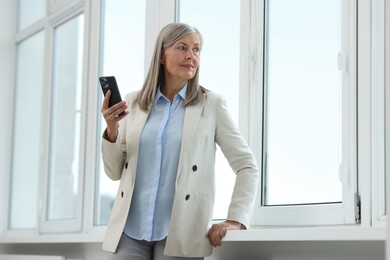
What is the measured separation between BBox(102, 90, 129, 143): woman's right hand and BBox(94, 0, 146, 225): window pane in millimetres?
1317

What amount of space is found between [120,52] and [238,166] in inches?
71.6

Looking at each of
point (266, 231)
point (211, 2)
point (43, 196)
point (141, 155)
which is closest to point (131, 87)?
point (211, 2)

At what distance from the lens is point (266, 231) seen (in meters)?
2.49

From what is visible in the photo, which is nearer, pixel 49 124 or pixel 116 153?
pixel 116 153

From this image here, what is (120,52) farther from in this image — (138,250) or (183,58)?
(138,250)

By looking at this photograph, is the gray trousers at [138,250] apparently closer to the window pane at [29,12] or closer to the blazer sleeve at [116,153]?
the blazer sleeve at [116,153]

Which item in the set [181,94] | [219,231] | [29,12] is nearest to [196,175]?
[219,231]

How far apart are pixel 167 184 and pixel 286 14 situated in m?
0.98

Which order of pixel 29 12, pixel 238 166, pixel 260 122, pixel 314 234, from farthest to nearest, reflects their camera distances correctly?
pixel 29 12 < pixel 260 122 < pixel 238 166 < pixel 314 234

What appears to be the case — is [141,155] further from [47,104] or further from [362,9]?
[47,104]

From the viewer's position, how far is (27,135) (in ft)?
17.1

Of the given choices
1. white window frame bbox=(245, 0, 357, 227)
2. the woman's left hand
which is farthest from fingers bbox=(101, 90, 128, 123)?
white window frame bbox=(245, 0, 357, 227)

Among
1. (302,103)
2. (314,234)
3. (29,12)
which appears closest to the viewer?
(314,234)

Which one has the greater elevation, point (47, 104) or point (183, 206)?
point (47, 104)
